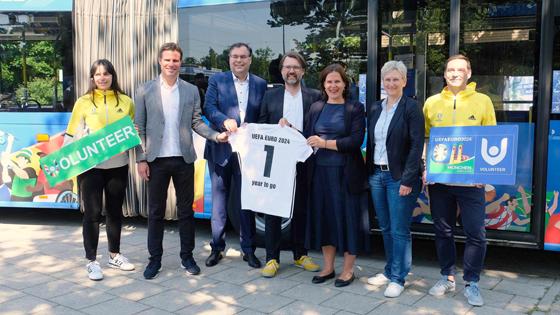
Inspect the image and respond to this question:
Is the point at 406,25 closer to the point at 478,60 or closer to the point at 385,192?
the point at 478,60

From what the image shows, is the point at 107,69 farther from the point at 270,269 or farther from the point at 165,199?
the point at 270,269

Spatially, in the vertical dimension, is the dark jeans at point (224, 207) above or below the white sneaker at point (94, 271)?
above

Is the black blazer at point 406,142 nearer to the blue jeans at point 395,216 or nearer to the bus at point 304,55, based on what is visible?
the blue jeans at point 395,216

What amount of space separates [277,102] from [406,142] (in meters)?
1.20

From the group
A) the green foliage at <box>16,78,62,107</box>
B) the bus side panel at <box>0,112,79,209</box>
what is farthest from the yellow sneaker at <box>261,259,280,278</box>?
the green foliage at <box>16,78,62,107</box>

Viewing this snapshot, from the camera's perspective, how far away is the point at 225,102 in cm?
488

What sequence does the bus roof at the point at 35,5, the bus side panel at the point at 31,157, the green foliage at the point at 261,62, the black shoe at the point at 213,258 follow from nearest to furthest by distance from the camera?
the black shoe at the point at 213,258
the green foliage at the point at 261,62
the bus roof at the point at 35,5
the bus side panel at the point at 31,157

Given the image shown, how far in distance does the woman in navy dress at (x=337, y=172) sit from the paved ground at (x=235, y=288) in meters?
0.44

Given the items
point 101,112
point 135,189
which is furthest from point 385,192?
point 135,189

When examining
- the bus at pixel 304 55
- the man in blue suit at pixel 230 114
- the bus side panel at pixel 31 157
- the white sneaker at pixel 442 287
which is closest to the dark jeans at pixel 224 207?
the man in blue suit at pixel 230 114

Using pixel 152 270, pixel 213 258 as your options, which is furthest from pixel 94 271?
pixel 213 258

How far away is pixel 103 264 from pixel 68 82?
2.23 meters

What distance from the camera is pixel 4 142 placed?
625cm

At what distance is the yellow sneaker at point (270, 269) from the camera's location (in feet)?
15.7
